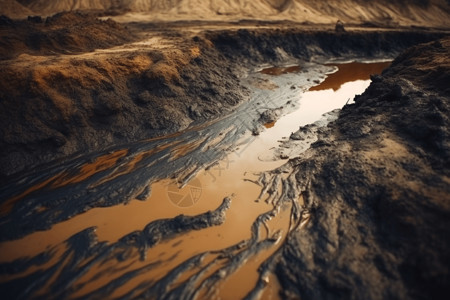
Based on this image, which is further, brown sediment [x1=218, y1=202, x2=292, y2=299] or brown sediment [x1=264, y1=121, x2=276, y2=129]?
brown sediment [x1=264, y1=121, x2=276, y2=129]

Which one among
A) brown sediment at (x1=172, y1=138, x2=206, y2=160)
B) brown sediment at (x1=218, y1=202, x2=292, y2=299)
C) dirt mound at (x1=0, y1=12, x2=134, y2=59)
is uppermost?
dirt mound at (x1=0, y1=12, x2=134, y2=59)

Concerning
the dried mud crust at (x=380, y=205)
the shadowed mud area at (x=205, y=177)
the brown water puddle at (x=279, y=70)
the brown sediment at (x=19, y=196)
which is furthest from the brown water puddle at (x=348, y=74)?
the brown sediment at (x=19, y=196)

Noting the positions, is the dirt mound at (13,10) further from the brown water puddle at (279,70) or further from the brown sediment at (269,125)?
the brown sediment at (269,125)

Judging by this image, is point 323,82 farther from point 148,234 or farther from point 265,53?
point 148,234

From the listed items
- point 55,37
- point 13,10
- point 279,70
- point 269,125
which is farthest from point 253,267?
point 13,10

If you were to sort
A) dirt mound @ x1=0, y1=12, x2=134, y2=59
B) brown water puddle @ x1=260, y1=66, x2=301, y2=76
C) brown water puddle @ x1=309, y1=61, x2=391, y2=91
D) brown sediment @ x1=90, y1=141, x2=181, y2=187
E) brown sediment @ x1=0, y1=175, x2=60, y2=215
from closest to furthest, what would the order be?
brown sediment @ x1=0, y1=175, x2=60, y2=215 → brown sediment @ x1=90, y1=141, x2=181, y2=187 → dirt mound @ x1=0, y1=12, x2=134, y2=59 → brown water puddle @ x1=309, y1=61, x2=391, y2=91 → brown water puddle @ x1=260, y1=66, x2=301, y2=76

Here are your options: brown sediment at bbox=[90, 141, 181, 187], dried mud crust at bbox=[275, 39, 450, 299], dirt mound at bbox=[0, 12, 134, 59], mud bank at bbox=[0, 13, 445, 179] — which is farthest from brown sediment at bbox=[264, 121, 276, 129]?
dirt mound at bbox=[0, 12, 134, 59]

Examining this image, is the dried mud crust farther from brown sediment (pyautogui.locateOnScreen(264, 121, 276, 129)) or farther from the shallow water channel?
brown sediment (pyautogui.locateOnScreen(264, 121, 276, 129))
